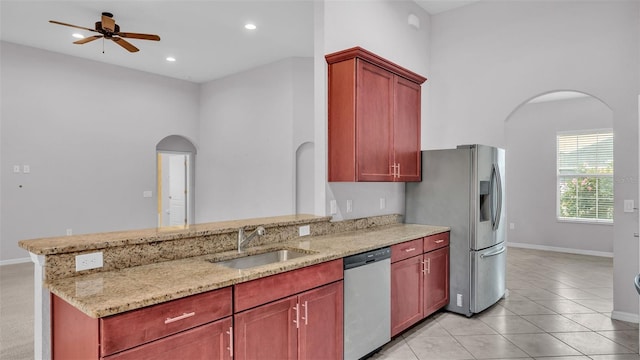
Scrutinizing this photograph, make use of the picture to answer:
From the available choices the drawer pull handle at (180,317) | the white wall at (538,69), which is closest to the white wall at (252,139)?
the white wall at (538,69)

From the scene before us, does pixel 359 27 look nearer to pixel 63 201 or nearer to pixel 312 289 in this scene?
pixel 312 289

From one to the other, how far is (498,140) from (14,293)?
19.7ft

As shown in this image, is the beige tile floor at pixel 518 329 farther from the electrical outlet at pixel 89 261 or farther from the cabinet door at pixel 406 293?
the electrical outlet at pixel 89 261

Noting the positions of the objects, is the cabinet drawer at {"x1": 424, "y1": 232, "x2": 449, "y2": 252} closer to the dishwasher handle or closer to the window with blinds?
the dishwasher handle

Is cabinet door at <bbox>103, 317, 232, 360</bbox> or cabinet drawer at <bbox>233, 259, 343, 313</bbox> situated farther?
cabinet drawer at <bbox>233, 259, 343, 313</bbox>

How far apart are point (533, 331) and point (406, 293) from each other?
49.4 inches

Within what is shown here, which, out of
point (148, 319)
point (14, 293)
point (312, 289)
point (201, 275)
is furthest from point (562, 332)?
point (14, 293)

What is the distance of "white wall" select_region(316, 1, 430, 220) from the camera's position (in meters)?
3.38

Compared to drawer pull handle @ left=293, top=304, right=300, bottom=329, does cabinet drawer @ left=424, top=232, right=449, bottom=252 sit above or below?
above

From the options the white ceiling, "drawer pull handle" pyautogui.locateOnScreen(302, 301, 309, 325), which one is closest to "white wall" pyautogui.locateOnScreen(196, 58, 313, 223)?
the white ceiling

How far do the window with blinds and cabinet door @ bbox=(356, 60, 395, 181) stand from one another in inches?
209

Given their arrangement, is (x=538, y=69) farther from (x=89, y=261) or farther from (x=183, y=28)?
(x=183, y=28)

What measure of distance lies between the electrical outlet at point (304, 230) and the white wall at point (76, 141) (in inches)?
213

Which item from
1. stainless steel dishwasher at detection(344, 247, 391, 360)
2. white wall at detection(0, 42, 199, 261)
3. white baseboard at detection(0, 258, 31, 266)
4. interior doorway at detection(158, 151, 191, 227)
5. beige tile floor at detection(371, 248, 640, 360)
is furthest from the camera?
interior doorway at detection(158, 151, 191, 227)
